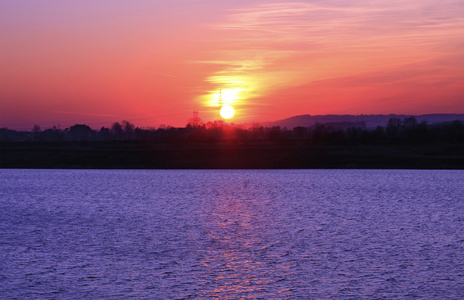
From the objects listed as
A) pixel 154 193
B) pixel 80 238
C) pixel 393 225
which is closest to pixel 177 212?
pixel 80 238

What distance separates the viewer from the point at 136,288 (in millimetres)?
14867

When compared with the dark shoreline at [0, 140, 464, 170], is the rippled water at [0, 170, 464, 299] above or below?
below

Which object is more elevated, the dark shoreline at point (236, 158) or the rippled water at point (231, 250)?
the dark shoreline at point (236, 158)

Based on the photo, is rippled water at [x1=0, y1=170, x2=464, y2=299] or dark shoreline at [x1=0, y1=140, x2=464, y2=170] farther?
dark shoreline at [x1=0, y1=140, x2=464, y2=170]

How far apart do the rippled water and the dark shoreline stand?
195ft

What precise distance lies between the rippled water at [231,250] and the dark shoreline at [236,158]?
59.4m

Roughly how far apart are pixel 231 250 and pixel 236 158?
80389mm

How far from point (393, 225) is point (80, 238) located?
14024 millimetres

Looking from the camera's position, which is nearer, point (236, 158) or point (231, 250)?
point (231, 250)

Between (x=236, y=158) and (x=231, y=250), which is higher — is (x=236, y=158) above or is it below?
above

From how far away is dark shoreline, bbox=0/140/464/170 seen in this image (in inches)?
3794

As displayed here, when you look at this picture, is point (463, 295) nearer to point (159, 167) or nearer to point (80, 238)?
point (80, 238)

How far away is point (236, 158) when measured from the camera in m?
101

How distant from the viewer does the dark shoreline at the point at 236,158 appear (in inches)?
3794
